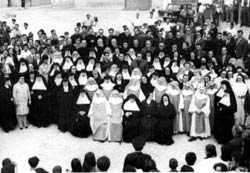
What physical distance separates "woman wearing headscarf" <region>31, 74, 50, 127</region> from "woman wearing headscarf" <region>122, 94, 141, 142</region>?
6.87 feet

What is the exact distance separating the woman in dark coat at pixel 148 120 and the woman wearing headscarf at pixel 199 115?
2.86 feet

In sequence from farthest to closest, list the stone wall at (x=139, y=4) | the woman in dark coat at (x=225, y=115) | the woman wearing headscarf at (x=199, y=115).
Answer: the stone wall at (x=139, y=4) → the woman wearing headscarf at (x=199, y=115) → the woman in dark coat at (x=225, y=115)

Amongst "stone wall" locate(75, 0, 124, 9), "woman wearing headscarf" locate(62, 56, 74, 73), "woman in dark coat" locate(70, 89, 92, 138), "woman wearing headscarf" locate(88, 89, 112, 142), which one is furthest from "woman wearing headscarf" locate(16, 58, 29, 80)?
"stone wall" locate(75, 0, 124, 9)

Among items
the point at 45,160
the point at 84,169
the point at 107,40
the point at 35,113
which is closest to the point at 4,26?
the point at 107,40

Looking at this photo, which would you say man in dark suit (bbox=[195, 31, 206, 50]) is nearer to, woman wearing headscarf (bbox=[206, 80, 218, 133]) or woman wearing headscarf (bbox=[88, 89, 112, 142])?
woman wearing headscarf (bbox=[206, 80, 218, 133])

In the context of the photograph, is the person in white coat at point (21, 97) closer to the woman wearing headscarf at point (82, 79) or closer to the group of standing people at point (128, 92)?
the group of standing people at point (128, 92)

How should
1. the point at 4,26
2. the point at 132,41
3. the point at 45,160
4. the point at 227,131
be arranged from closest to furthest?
the point at 45,160 < the point at 227,131 < the point at 132,41 < the point at 4,26

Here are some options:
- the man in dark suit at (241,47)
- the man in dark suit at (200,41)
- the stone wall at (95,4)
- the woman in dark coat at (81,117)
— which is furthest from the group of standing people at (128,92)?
the stone wall at (95,4)

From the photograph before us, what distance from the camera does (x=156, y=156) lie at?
10.1 m

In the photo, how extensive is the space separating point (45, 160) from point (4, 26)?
9158 mm

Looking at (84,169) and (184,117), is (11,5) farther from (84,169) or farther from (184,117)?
(84,169)

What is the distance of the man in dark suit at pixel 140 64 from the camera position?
13.1m

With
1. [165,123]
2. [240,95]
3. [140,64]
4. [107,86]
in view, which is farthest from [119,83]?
[240,95]

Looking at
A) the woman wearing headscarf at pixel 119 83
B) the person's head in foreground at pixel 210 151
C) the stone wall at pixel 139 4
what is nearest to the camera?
the person's head in foreground at pixel 210 151
